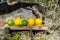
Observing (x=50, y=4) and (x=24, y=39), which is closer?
(x=24, y=39)

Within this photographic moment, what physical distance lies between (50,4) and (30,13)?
82 centimetres

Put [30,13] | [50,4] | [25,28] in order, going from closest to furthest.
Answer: [25,28] → [30,13] → [50,4]

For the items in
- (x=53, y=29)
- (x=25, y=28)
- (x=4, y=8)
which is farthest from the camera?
(x=4, y=8)

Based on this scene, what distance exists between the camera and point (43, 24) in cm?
550

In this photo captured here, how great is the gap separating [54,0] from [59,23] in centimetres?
112

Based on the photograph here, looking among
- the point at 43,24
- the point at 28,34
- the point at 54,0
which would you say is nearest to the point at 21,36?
the point at 28,34

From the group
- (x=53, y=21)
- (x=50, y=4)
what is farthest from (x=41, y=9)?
(x=53, y=21)

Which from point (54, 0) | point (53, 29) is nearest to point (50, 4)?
point (54, 0)

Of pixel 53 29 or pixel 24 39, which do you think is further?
pixel 53 29

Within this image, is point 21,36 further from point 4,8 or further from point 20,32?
point 4,8

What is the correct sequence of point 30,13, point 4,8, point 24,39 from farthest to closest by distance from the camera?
point 4,8, point 30,13, point 24,39

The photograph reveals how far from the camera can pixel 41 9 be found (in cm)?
709

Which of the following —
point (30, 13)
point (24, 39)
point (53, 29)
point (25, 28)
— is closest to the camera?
point (24, 39)

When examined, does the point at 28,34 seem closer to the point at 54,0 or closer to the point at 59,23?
the point at 59,23
